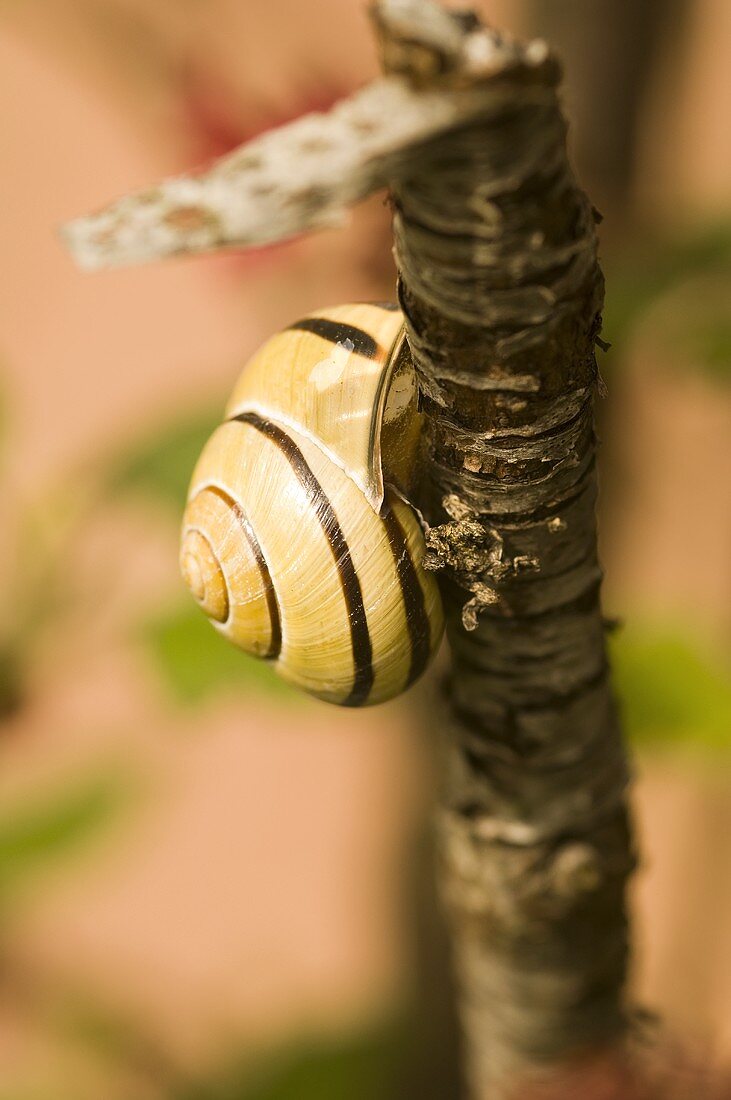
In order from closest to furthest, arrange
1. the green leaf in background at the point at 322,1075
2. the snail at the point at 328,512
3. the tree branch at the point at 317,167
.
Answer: the tree branch at the point at 317,167 < the snail at the point at 328,512 < the green leaf in background at the point at 322,1075

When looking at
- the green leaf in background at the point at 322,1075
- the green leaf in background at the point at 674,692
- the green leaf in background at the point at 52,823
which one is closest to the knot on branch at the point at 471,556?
the green leaf in background at the point at 674,692

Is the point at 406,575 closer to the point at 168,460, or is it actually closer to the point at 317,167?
the point at 317,167

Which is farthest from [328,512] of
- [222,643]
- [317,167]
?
[222,643]

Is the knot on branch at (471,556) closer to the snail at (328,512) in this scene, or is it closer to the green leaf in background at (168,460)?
the snail at (328,512)

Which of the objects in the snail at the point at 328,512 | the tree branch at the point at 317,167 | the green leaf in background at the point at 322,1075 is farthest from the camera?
the green leaf in background at the point at 322,1075

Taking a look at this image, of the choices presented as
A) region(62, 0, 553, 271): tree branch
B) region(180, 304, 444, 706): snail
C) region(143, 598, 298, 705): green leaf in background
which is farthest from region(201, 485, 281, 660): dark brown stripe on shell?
region(143, 598, 298, 705): green leaf in background

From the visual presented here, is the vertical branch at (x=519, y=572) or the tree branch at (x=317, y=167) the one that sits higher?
the tree branch at (x=317, y=167)
